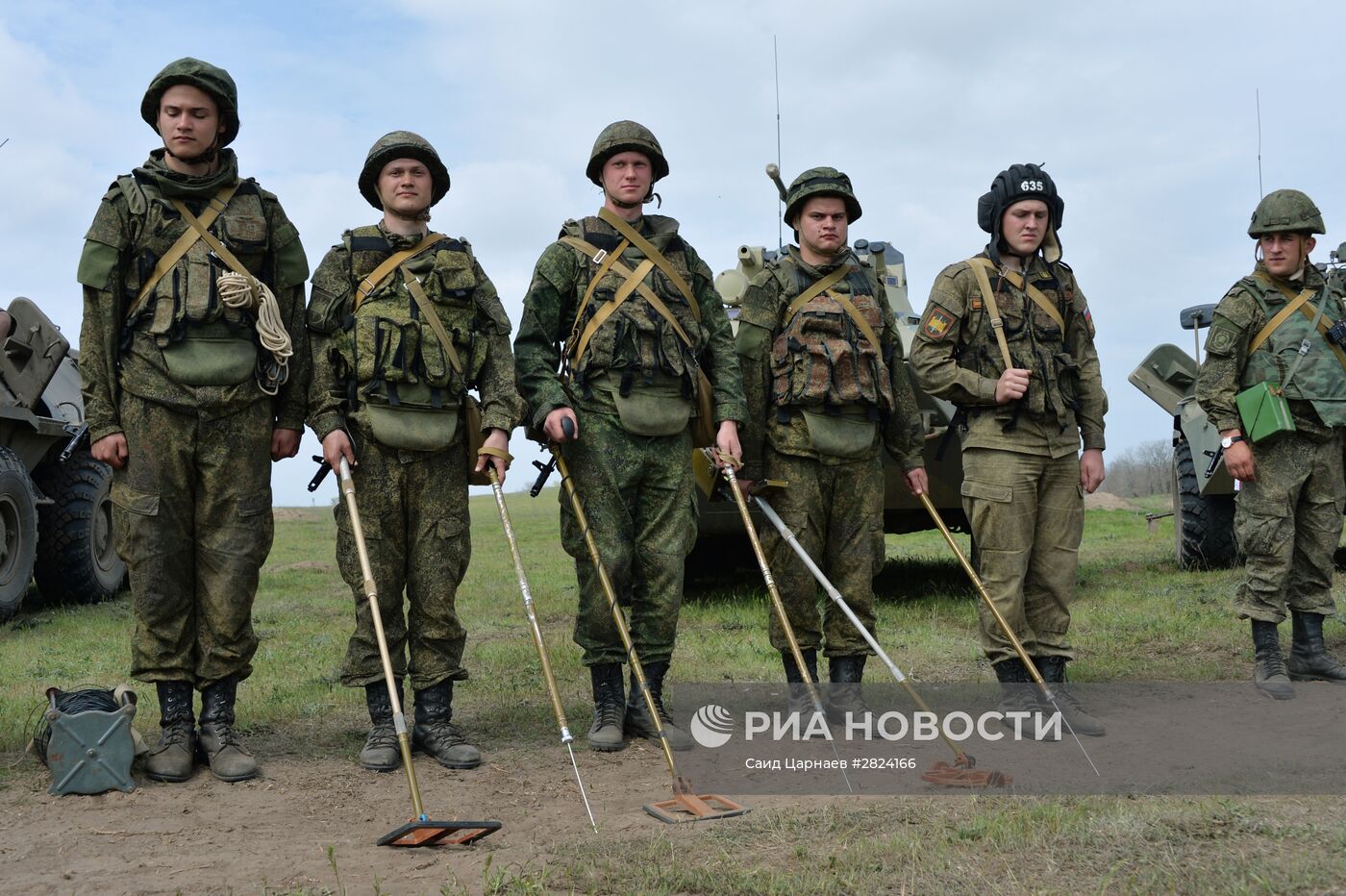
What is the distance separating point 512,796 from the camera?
4.34 meters

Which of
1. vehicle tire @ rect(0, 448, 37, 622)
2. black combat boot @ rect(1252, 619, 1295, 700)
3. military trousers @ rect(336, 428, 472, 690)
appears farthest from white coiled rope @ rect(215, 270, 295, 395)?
vehicle tire @ rect(0, 448, 37, 622)

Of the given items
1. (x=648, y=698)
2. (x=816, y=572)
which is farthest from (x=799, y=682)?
(x=648, y=698)

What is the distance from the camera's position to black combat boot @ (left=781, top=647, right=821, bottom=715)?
5145 millimetres

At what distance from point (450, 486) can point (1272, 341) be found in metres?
3.87

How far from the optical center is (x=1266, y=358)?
6027 millimetres

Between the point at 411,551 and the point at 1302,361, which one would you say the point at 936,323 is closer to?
the point at 1302,361

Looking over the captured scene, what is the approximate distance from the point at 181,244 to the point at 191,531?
40.5 inches

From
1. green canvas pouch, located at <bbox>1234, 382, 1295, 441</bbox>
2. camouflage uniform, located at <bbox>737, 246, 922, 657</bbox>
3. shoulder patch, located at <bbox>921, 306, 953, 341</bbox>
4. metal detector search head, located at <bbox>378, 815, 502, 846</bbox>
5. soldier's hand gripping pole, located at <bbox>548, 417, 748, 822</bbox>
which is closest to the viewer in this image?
metal detector search head, located at <bbox>378, 815, 502, 846</bbox>

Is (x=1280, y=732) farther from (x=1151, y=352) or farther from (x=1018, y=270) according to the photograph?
(x=1151, y=352)

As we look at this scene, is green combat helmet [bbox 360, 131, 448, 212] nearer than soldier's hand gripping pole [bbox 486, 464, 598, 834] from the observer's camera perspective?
No

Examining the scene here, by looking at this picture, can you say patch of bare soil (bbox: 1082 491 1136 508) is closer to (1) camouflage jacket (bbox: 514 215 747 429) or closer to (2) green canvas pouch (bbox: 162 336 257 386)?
(1) camouflage jacket (bbox: 514 215 747 429)

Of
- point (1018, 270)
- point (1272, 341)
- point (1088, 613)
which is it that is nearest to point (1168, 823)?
point (1018, 270)

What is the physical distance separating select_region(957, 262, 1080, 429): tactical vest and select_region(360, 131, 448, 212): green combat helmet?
221 centimetres

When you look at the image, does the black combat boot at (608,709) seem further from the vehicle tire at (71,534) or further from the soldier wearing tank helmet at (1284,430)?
the vehicle tire at (71,534)
